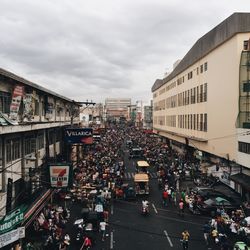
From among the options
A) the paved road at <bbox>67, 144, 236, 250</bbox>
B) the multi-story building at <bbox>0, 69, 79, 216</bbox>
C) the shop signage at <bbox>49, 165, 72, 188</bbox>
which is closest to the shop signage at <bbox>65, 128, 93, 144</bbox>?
the multi-story building at <bbox>0, 69, 79, 216</bbox>

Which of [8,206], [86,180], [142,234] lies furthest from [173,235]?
[86,180]

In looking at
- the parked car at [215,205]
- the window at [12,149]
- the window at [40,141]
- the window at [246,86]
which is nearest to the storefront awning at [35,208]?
the window at [12,149]

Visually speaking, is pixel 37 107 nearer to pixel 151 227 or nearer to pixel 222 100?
pixel 151 227

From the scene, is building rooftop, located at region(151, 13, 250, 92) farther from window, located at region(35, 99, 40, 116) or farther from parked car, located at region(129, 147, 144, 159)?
parked car, located at region(129, 147, 144, 159)

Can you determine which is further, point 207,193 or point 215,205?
point 207,193

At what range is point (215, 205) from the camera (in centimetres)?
3053

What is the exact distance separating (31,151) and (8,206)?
10912 millimetres

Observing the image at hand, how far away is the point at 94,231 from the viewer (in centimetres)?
2639

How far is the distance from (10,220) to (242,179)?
78.7ft

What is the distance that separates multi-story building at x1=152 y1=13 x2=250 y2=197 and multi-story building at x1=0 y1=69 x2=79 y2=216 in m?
17.0

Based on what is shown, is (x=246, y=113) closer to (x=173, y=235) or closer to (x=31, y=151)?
(x=173, y=235)

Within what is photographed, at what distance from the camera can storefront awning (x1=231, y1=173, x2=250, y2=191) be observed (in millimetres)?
31666

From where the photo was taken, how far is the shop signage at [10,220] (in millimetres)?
14508

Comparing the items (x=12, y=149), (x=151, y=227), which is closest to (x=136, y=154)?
(x=151, y=227)
